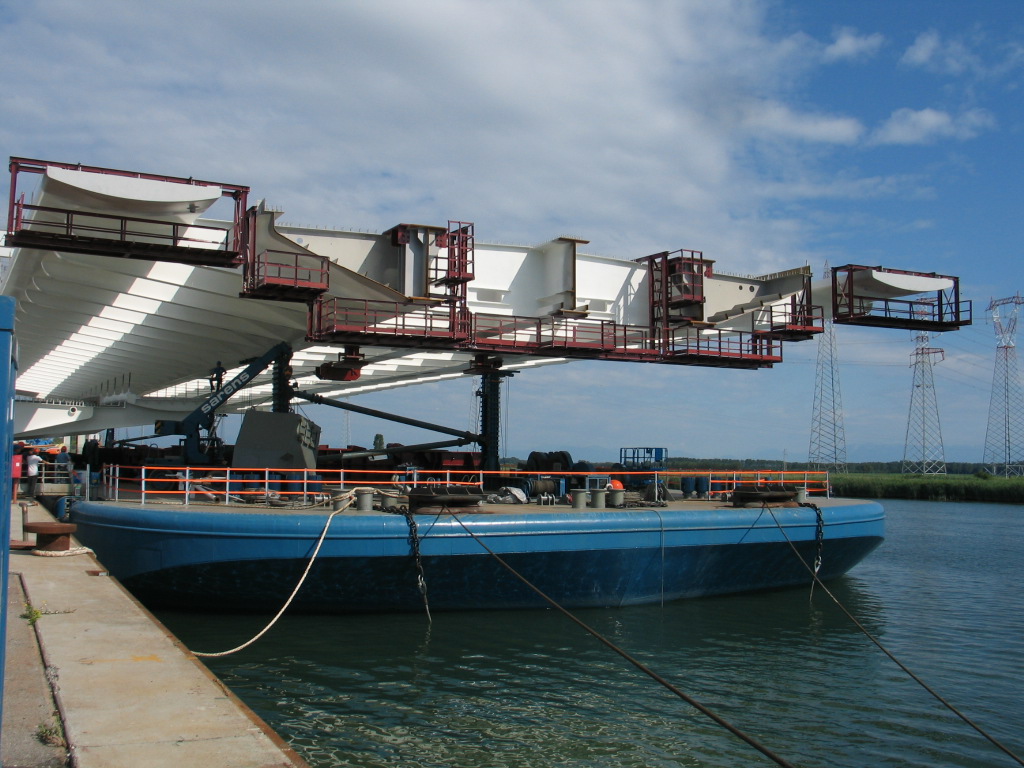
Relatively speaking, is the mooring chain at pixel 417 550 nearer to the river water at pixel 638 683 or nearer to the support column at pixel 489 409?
the river water at pixel 638 683

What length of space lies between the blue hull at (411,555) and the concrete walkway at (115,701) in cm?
387

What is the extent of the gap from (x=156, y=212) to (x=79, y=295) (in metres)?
9.27

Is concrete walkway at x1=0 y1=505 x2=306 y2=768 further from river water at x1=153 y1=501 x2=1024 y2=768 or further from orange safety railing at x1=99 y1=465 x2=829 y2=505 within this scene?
orange safety railing at x1=99 y1=465 x2=829 y2=505

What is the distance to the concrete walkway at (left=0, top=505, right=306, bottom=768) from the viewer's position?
663 centimetres

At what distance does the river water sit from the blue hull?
1.50ft

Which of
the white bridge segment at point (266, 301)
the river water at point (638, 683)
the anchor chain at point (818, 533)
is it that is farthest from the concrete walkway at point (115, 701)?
the anchor chain at point (818, 533)

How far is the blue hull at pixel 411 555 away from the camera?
15.9 metres

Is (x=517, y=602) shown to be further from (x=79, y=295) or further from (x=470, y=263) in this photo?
(x=79, y=295)

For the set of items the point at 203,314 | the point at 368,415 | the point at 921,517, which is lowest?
the point at 921,517

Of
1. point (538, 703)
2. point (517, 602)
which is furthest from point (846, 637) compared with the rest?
point (538, 703)

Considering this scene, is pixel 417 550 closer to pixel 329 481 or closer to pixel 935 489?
pixel 329 481

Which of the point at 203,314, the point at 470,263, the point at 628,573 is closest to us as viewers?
the point at 628,573

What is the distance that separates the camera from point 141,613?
11727mm

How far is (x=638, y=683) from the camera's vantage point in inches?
514
